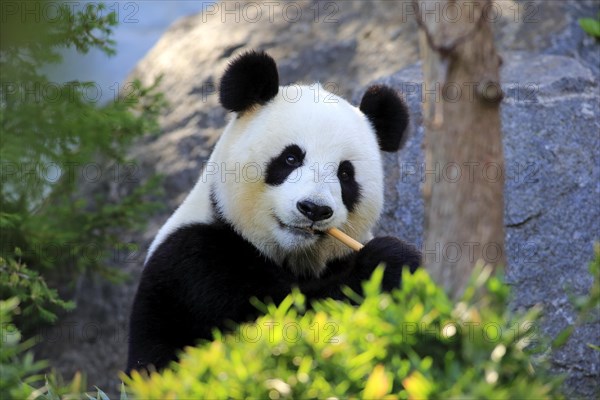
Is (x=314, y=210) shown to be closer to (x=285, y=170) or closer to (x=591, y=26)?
(x=285, y=170)

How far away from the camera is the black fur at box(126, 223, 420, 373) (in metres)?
3.47

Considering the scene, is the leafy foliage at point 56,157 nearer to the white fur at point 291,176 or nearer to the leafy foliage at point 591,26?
the white fur at point 291,176

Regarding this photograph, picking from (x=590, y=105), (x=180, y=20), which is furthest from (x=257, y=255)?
(x=180, y=20)

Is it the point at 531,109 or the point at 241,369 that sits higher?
the point at 241,369

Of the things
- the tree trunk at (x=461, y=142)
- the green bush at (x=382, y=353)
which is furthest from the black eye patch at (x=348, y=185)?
the green bush at (x=382, y=353)

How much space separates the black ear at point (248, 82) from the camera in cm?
374

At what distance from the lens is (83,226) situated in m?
5.70

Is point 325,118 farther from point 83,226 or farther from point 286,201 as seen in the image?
point 83,226

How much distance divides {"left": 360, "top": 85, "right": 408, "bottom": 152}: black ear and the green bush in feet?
6.22

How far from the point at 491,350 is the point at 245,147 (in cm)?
188

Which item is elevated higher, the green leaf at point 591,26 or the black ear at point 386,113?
the black ear at point 386,113

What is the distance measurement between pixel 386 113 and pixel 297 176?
679 mm

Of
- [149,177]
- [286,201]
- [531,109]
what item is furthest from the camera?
[149,177]

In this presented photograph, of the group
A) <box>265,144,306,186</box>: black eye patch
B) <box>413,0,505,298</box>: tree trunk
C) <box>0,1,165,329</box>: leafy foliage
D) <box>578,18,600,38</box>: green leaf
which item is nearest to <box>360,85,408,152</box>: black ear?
<box>265,144,306,186</box>: black eye patch
